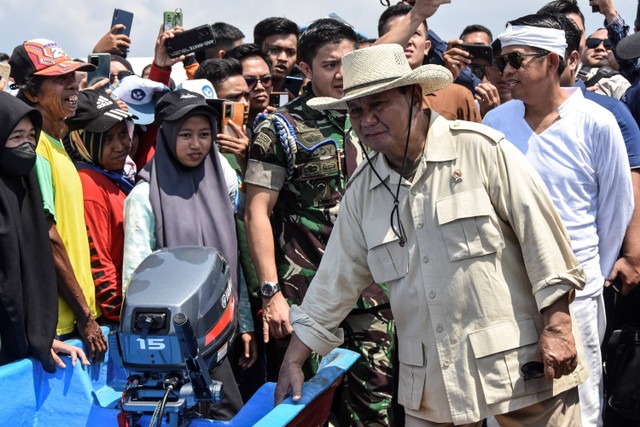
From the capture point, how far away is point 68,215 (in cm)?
438

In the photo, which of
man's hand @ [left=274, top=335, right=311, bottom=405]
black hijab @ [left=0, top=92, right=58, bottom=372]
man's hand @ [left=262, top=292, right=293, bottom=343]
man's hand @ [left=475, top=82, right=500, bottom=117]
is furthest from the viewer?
Result: man's hand @ [left=475, top=82, right=500, bottom=117]

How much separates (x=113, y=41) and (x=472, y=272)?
4.59 m

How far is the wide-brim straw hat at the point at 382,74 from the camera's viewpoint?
128 inches

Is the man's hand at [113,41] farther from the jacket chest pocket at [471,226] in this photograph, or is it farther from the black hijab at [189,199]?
the jacket chest pocket at [471,226]

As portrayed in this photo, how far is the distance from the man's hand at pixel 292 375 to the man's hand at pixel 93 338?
1.28 meters

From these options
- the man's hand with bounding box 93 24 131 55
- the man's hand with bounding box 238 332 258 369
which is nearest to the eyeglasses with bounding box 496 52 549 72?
the man's hand with bounding box 238 332 258 369

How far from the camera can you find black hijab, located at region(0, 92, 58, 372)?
→ 12.5 ft

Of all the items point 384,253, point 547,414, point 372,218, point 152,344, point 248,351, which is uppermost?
point 372,218

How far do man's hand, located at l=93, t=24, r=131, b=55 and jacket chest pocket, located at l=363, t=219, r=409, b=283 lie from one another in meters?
4.14

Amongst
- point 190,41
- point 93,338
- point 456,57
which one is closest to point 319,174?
point 93,338

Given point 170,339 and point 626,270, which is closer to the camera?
point 170,339

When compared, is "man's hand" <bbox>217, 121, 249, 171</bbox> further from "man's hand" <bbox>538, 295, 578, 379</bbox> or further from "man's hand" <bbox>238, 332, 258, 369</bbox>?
"man's hand" <bbox>538, 295, 578, 379</bbox>

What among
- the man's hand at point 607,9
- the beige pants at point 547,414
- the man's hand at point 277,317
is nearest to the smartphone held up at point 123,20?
the man's hand at point 277,317

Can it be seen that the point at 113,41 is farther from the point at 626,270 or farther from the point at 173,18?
the point at 626,270
